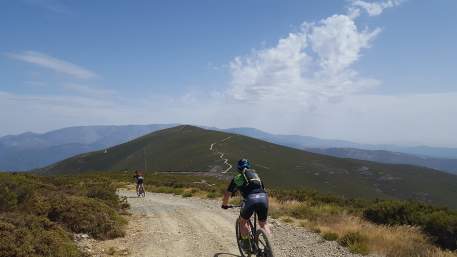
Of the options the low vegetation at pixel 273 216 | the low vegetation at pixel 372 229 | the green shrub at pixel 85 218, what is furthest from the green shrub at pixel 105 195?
the low vegetation at pixel 372 229

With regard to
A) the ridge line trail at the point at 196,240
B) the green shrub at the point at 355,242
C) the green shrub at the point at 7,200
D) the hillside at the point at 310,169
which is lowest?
the hillside at the point at 310,169

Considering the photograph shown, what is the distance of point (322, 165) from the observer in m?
171

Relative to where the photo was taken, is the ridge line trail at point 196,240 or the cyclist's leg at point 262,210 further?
the ridge line trail at point 196,240

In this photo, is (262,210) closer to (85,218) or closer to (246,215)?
(246,215)

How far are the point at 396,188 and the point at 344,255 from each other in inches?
6119

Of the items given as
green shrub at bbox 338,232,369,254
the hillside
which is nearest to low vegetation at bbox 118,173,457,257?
green shrub at bbox 338,232,369,254

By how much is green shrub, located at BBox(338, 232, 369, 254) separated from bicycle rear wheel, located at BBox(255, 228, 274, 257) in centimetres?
406

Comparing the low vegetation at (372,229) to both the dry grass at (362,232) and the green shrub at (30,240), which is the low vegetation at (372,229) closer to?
the dry grass at (362,232)

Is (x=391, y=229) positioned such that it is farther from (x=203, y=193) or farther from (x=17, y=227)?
(x=203, y=193)

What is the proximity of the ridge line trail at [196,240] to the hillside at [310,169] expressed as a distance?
349 feet

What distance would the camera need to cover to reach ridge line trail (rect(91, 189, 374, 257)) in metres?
12.8

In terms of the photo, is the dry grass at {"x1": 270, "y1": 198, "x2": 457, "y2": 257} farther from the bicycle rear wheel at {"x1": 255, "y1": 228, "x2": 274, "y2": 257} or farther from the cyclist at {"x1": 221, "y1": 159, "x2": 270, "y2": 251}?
the cyclist at {"x1": 221, "y1": 159, "x2": 270, "y2": 251}

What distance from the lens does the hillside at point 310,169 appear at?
457ft

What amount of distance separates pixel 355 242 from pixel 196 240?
5.45 meters
